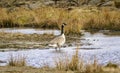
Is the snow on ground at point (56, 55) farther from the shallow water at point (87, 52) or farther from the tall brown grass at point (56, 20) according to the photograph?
the tall brown grass at point (56, 20)

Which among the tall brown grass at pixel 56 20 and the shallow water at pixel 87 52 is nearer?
the shallow water at pixel 87 52

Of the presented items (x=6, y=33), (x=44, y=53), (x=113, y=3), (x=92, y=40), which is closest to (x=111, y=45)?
(x=92, y=40)

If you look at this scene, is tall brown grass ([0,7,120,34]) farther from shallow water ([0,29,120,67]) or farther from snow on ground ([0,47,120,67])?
snow on ground ([0,47,120,67])

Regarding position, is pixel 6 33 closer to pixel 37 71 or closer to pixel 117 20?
pixel 117 20

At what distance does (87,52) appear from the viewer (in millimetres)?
19578

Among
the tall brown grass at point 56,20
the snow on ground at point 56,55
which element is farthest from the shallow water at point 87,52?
the tall brown grass at point 56,20

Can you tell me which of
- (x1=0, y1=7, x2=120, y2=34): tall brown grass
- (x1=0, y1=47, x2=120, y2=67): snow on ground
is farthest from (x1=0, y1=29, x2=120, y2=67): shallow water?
(x1=0, y1=7, x2=120, y2=34): tall brown grass

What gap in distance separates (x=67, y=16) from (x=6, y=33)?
8593 millimetres

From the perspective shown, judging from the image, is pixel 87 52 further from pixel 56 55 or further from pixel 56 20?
pixel 56 20

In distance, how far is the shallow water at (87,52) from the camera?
16791mm

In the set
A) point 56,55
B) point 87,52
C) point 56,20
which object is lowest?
point 56,20

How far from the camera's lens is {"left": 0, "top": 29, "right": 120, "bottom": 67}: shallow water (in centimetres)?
1679

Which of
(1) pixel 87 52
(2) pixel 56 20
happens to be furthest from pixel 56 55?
(2) pixel 56 20

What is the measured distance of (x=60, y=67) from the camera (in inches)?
538
